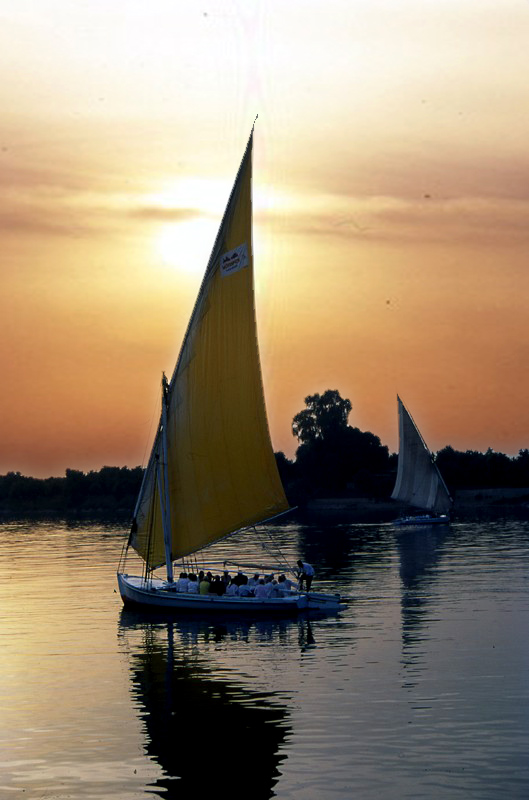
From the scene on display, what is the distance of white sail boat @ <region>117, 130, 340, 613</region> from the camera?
6197 centimetres

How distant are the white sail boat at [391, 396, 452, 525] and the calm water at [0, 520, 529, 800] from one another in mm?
86847

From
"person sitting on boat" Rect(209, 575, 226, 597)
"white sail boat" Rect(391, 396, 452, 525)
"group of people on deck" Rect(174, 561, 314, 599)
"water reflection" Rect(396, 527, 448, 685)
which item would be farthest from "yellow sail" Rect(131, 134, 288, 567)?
"white sail boat" Rect(391, 396, 452, 525)

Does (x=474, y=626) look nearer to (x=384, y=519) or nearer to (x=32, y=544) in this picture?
(x=32, y=544)

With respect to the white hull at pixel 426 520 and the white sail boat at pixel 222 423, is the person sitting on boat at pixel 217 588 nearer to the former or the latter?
the white sail boat at pixel 222 423

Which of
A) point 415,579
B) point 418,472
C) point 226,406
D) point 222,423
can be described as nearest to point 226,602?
point 222,423

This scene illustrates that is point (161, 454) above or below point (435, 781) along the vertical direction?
above

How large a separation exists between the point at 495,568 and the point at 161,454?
3071 cm

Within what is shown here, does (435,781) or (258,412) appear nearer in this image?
(435,781)

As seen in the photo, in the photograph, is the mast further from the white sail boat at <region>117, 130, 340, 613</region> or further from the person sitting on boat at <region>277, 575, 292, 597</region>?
the person sitting on boat at <region>277, 575, 292, 597</region>

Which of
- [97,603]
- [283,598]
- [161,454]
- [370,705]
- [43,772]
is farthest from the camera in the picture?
[97,603]

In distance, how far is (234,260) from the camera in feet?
205

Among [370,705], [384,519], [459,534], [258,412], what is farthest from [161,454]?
[384,519]

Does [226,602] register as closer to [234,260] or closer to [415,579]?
[234,260]

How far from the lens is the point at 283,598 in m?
59.4
